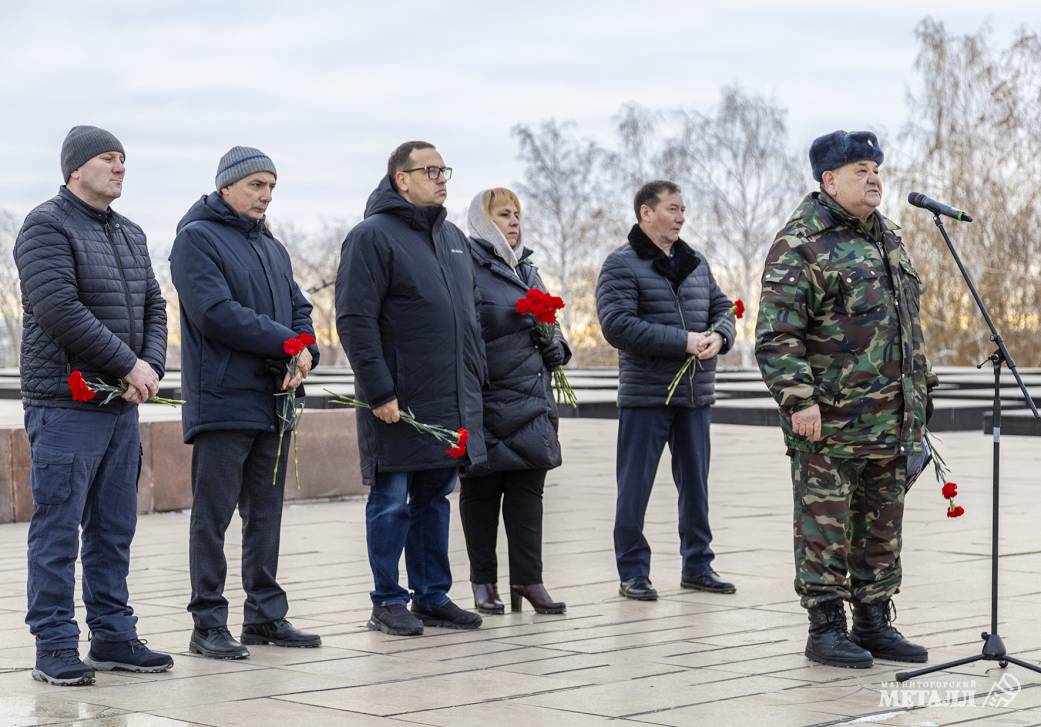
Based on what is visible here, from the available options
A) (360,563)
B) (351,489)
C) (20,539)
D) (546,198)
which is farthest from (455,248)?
(546,198)

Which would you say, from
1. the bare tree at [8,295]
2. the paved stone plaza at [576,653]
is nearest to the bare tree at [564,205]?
the bare tree at [8,295]

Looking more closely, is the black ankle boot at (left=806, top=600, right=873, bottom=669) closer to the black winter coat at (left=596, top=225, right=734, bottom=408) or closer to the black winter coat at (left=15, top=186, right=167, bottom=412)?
the black winter coat at (left=596, top=225, right=734, bottom=408)

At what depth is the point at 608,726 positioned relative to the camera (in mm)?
4637

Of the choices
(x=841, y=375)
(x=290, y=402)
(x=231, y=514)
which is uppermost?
(x=841, y=375)

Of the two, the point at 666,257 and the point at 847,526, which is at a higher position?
the point at 666,257

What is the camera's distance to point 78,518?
215 inches

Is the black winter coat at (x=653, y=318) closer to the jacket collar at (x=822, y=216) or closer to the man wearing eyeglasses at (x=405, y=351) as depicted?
the man wearing eyeglasses at (x=405, y=351)

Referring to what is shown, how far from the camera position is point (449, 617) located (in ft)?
21.4

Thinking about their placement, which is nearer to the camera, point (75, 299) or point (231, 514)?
point (75, 299)

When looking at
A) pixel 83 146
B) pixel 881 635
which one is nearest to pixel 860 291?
pixel 881 635

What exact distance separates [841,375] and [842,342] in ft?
0.38

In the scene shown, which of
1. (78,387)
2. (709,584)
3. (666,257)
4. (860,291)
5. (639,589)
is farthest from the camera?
(666,257)

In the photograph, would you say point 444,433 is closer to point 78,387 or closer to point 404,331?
point 404,331

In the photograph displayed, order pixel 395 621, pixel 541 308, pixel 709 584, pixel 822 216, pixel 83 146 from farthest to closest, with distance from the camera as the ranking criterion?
pixel 709 584, pixel 541 308, pixel 395 621, pixel 822 216, pixel 83 146
